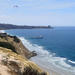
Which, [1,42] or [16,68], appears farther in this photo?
[1,42]

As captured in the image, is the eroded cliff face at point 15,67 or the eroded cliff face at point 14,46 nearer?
the eroded cliff face at point 15,67

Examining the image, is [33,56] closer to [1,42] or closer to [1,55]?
[1,42]

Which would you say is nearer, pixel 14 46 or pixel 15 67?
pixel 15 67

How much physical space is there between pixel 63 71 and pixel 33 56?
24.5 m

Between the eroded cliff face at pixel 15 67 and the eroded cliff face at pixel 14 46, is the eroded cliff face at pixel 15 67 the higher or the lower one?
the higher one

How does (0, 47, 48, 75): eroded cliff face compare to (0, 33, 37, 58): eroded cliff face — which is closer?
(0, 47, 48, 75): eroded cliff face

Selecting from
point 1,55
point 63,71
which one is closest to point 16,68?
point 1,55

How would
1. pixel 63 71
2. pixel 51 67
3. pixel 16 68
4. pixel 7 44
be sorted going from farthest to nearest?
pixel 7 44, pixel 51 67, pixel 63 71, pixel 16 68

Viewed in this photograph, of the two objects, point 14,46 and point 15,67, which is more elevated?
point 15,67

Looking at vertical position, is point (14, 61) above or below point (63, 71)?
above

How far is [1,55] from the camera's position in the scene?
81.9ft

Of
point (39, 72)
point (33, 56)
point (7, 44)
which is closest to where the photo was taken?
point (39, 72)

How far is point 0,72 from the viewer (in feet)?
70.4

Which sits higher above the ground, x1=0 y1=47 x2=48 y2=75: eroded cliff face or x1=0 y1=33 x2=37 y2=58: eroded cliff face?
x1=0 y1=47 x2=48 y2=75: eroded cliff face
